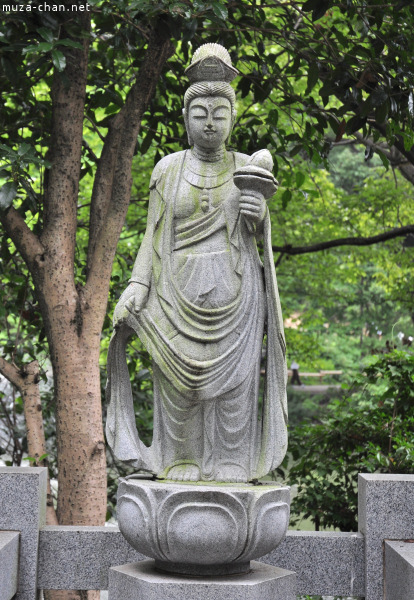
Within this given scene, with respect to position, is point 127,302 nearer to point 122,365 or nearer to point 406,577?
point 122,365

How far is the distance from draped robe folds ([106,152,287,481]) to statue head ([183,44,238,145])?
1.27 ft

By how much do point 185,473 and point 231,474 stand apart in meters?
0.24

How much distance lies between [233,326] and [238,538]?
1.07 metres

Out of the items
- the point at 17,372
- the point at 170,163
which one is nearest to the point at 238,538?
the point at 170,163

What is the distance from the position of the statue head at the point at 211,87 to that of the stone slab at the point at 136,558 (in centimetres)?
259

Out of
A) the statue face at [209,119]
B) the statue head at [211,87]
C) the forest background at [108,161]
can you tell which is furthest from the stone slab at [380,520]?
the statue head at [211,87]

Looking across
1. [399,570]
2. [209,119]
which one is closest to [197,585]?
[399,570]

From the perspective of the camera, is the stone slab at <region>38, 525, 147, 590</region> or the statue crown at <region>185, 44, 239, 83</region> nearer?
the statue crown at <region>185, 44, 239, 83</region>

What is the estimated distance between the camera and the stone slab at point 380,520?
4887 mm

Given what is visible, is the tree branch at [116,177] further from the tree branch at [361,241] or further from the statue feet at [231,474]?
the tree branch at [361,241]

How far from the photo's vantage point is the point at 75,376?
5.83m

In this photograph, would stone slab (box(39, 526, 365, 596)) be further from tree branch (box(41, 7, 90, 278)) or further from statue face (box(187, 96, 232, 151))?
statue face (box(187, 96, 232, 151))

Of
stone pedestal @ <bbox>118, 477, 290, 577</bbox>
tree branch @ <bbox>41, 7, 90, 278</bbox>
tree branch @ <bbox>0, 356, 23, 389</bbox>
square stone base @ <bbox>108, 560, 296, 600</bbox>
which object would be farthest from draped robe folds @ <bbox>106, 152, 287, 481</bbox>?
tree branch @ <bbox>0, 356, 23, 389</bbox>

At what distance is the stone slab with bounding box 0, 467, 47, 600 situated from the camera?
16.2 ft
